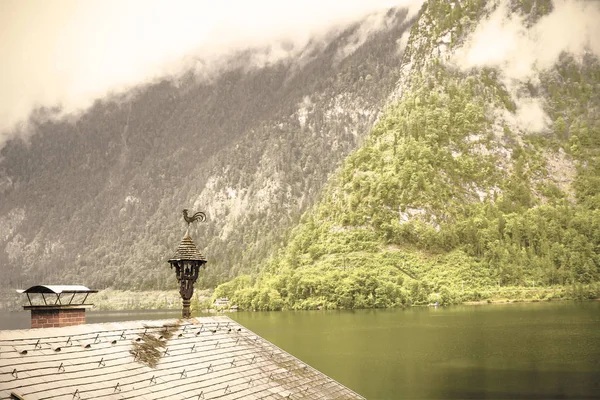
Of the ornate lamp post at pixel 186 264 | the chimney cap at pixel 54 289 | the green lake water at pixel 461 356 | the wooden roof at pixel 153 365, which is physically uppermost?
the ornate lamp post at pixel 186 264

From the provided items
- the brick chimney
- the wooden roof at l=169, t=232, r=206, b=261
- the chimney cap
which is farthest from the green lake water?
the brick chimney

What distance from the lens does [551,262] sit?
618 feet

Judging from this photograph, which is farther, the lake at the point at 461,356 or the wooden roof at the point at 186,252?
the lake at the point at 461,356

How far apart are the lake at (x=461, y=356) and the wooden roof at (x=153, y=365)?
25.8 meters

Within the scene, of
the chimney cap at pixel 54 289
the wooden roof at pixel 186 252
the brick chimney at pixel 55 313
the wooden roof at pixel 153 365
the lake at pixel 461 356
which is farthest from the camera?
the lake at pixel 461 356

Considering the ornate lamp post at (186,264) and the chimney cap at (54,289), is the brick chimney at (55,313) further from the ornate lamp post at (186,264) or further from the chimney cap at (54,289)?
the ornate lamp post at (186,264)

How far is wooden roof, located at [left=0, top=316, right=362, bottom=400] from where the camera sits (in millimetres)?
14555

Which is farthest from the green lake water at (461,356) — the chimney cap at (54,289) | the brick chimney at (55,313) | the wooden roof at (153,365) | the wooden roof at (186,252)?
the brick chimney at (55,313)

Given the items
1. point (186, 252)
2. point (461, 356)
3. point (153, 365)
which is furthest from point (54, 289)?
point (461, 356)

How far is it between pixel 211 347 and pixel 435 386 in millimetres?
33841

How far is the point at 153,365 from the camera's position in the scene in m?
17.7

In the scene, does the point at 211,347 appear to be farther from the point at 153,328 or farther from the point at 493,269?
the point at 493,269

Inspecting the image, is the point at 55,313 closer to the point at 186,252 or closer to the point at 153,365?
the point at 153,365

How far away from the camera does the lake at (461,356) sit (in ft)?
160
